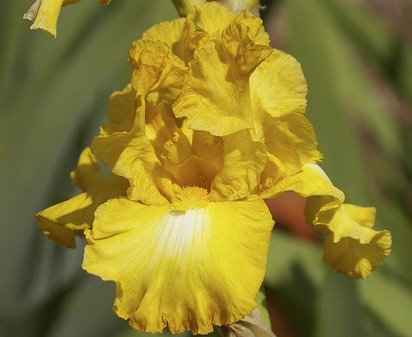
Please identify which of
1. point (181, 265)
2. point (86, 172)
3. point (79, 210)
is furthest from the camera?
point (86, 172)

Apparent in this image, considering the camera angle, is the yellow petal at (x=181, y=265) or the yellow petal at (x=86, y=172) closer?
the yellow petal at (x=181, y=265)

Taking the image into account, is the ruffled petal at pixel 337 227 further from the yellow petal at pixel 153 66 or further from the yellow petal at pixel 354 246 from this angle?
the yellow petal at pixel 153 66

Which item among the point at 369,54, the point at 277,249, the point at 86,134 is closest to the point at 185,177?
the point at 86,134

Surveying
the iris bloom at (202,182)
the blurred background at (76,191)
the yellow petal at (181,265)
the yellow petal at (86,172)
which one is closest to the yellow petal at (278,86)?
the iris bloom at (202,182)

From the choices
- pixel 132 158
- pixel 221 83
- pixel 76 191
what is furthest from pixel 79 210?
pixel 76 191

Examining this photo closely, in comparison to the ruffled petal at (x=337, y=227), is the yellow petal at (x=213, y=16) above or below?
above

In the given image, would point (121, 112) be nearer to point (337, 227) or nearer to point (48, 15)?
point (48, 15)

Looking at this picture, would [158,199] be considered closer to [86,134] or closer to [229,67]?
[229,67]
